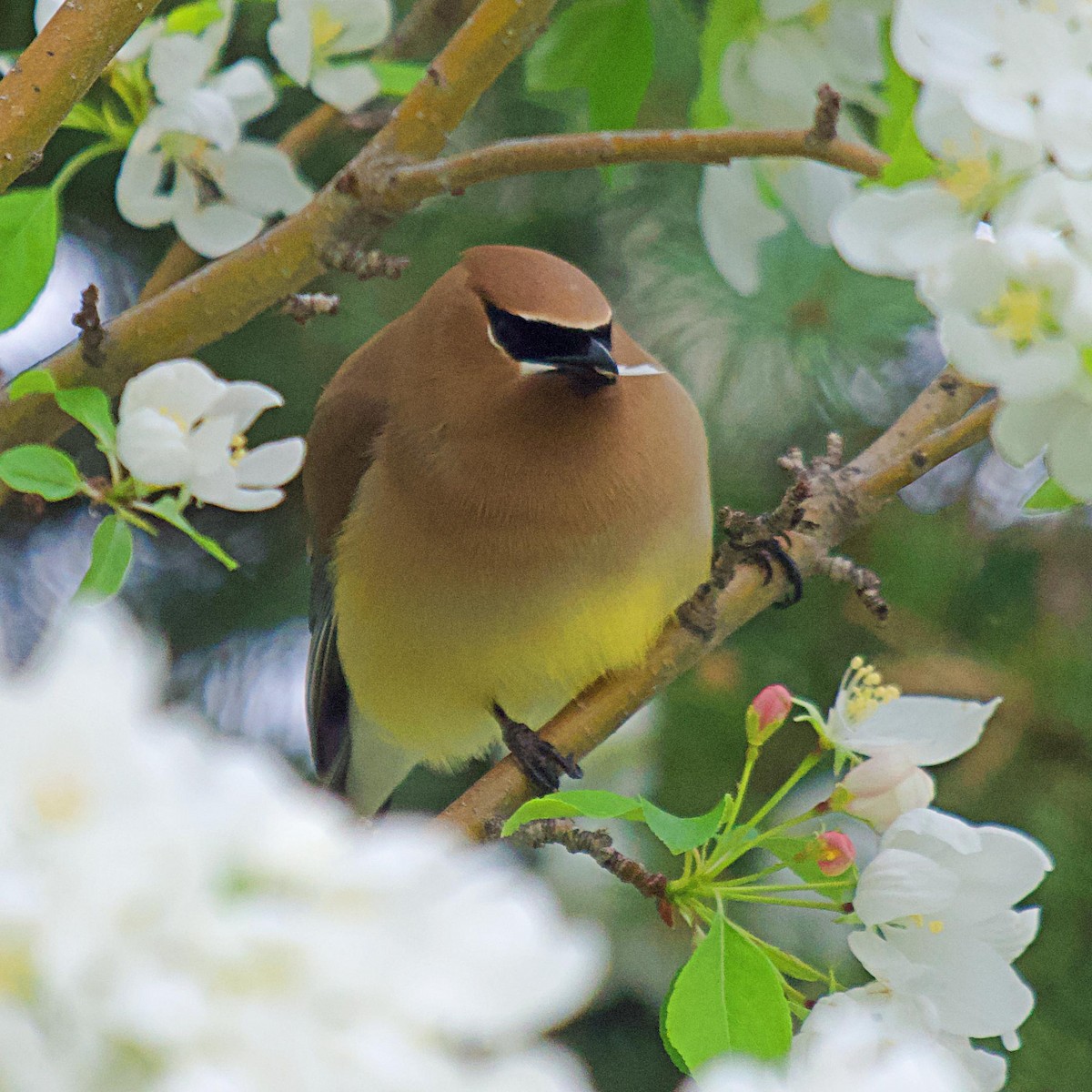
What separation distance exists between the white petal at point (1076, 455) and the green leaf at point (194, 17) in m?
0.73

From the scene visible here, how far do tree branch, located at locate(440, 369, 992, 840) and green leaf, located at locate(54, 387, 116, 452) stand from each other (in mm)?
383

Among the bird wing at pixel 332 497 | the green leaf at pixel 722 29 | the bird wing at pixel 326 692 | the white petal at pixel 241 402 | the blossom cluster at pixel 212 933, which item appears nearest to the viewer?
the blossom cluster at pixel 212 933

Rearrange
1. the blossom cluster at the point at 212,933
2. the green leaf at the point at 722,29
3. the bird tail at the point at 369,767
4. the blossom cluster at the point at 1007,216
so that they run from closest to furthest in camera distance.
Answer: the blossom cluster at the point at 212,933, the blossom cluster at the point at 1007,216, the green leaf at the point at 722,29, the bird tail at the point at 369,767

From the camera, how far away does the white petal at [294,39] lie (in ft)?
3.73

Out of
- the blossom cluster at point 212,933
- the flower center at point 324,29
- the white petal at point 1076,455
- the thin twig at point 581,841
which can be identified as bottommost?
A: the thin twig at point 581,841

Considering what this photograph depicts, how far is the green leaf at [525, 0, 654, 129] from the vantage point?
1146mm

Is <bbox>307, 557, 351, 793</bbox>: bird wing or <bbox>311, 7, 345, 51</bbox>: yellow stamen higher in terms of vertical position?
<bbox>311, 7, 345, 51</bbox>: yellow stamen

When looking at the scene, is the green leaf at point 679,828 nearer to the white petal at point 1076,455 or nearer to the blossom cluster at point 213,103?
the white petal at point 1076,455

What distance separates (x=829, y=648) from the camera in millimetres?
1961

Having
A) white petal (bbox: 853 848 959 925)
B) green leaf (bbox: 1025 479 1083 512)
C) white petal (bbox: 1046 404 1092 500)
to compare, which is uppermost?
white petal (bbox: 1046 404 1092 500)

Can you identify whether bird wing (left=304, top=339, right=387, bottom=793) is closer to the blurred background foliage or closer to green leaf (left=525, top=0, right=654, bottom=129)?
the blurred background foliage

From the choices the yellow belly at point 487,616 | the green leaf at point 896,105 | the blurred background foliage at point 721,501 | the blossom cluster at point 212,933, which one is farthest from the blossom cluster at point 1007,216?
the blurred background foliage at point 721,501

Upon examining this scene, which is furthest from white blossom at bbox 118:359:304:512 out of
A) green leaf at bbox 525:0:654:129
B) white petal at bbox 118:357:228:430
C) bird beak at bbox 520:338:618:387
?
bird beak at bbox 520:338:618:387

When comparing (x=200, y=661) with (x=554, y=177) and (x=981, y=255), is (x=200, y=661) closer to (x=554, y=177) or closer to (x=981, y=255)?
(x=554, y=177)
